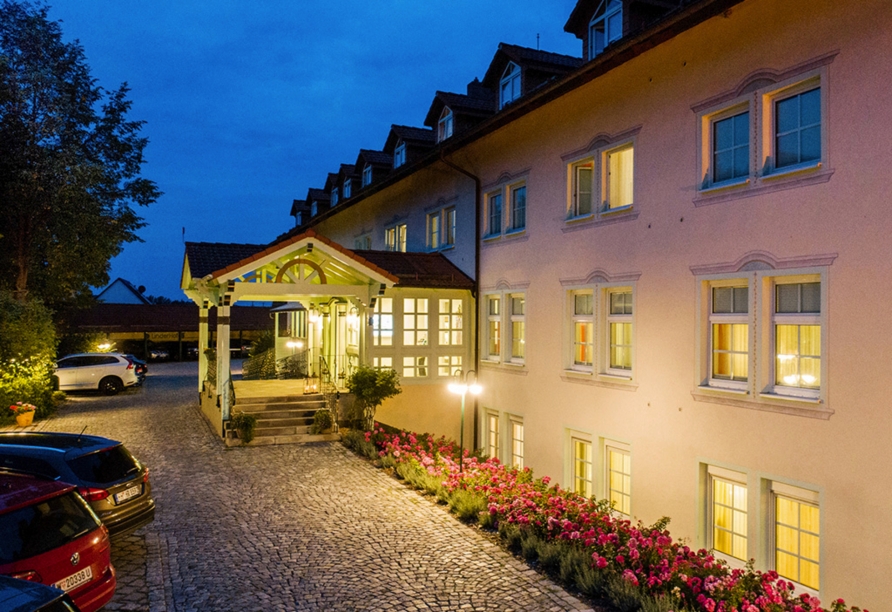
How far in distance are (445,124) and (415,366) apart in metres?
7.41

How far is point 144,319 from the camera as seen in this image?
47438mm

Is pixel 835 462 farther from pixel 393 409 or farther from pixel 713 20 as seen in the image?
pixel 393 409

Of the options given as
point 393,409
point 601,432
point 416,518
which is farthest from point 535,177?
point 416,518

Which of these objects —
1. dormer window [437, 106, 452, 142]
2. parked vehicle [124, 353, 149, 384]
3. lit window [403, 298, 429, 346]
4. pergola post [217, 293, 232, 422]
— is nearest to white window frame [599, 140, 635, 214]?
lit window [403, 298, 429, 346]

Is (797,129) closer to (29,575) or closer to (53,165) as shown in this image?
(29,575)

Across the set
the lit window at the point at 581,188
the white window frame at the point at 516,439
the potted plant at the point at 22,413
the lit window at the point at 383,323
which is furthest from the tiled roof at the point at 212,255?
the lit window at the point at 581,188

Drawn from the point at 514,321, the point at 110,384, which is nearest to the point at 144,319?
the point at 110,384

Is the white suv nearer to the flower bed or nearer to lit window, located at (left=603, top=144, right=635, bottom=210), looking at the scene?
the flower bed

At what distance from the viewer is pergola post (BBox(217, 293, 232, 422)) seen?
15.8 meters

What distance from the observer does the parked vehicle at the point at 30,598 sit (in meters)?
3.88

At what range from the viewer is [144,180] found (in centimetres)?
2892

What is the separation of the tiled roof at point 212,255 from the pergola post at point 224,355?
120 cm

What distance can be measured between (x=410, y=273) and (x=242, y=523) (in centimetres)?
901

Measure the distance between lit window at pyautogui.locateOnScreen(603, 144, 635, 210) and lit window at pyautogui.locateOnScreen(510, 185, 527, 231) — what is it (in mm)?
2985
